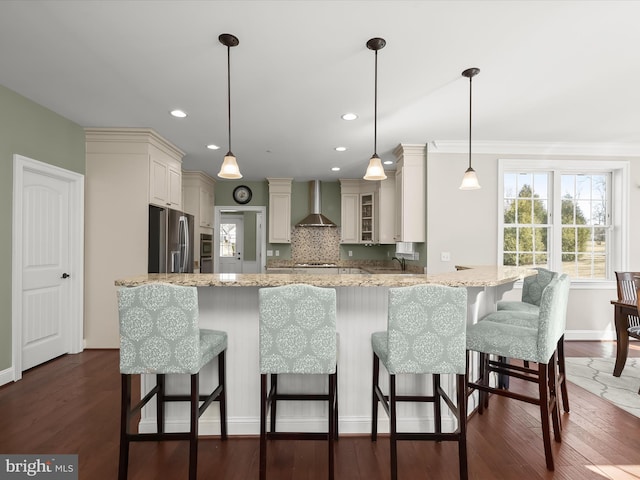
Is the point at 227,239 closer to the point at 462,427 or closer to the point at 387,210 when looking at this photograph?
the point at 387,210

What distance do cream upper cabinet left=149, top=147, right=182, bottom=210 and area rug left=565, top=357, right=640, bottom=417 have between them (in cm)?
475

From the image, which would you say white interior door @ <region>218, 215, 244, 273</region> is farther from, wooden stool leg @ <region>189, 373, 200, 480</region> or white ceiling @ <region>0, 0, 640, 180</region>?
wooden stool leg @ <region>189, 373, 200, 480</region>

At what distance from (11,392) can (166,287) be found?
2347mm

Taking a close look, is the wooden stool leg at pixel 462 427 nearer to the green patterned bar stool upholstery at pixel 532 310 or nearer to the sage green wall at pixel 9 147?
the green patterned bar stool upholstery at pixel 532 310

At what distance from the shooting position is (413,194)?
14.0 feet

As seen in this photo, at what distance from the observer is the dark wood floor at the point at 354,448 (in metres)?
1.83

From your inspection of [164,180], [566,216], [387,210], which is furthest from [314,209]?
[566,216]

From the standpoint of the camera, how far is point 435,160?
13.8 ft

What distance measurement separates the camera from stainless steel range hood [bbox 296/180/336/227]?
6.36 metres

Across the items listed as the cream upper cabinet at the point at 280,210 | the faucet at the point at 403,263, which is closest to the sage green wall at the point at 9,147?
the cream upper cabinet at the point at 280,210

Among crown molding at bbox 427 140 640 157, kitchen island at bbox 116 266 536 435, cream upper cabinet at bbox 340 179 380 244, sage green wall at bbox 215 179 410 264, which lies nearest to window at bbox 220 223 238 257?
sage green wall at bbox 215 179 410 264

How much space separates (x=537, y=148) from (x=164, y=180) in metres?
4.73

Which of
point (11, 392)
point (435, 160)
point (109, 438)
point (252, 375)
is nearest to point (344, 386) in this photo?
point (252, 375)

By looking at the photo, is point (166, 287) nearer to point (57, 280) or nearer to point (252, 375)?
point (252, 375)
